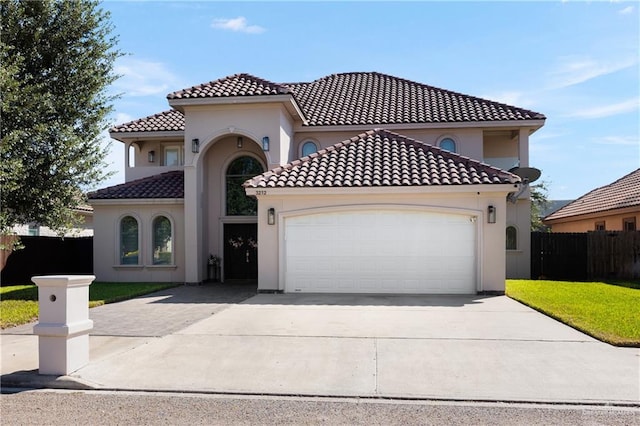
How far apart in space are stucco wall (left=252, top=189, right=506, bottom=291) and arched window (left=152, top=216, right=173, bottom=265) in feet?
16.5

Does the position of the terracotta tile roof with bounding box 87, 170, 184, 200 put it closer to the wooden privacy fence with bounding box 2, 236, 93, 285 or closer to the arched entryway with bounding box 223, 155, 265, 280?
the arched entryway with bounding box 223, 155, 265, 280

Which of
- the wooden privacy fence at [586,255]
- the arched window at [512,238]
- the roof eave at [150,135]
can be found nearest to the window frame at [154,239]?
the roof eave at [150,135]

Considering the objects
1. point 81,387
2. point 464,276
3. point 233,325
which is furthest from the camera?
point 464,276

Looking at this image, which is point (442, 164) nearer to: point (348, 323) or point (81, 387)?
point (348, 323)

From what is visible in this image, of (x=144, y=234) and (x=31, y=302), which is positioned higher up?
(x=144, y=234)

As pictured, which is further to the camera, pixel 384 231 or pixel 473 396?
pixel 384 231

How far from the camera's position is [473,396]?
562 cm

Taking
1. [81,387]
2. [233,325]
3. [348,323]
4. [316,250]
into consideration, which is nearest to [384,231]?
[316,250]

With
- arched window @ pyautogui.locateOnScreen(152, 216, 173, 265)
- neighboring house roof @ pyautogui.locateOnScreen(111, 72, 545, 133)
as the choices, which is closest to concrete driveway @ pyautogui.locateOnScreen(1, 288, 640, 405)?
arched window @ pyautogui.locateOnScreen(152, 216, 173, 265)

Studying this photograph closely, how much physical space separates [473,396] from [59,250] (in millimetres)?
18794

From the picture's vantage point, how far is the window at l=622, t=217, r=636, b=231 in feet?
68.3

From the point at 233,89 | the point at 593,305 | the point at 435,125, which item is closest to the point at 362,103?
the point at 435,125

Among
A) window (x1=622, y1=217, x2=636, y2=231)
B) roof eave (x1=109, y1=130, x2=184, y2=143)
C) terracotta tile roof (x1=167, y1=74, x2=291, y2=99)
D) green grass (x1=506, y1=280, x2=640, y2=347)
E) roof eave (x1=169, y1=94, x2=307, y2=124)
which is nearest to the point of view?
green grass (x1=506, y1=280, x2=640, y2=347)

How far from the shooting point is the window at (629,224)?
20828 millimetres
